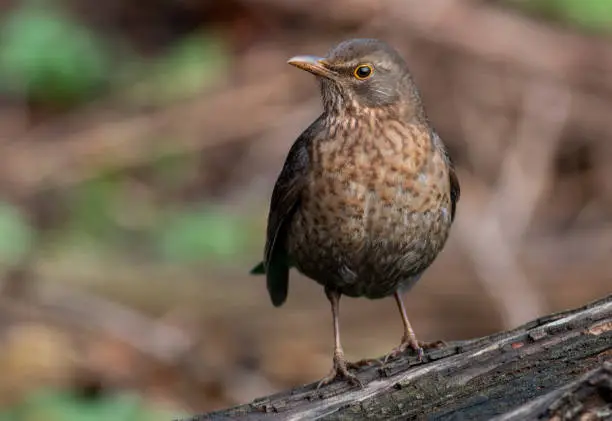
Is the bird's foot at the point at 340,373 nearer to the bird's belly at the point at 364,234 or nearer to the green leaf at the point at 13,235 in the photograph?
the bird's belly at the point at 364,234

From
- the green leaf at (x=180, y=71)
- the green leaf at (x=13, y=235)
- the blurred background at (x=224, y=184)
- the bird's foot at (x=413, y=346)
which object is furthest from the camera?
the green leaf at (x=180, y=71)

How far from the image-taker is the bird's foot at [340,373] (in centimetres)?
410

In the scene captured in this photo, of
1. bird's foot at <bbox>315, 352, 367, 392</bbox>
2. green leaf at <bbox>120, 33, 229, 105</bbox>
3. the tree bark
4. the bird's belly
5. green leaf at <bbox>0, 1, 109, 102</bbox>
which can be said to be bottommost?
the tree bark

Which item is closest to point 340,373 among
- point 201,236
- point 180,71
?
point 201,236

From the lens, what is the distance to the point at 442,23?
9.40 meters

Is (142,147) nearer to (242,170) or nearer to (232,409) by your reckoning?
(242,170)

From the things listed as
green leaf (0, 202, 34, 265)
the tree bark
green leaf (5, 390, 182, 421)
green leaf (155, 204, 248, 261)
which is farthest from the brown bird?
green leaf (0, 202, 34, 265)

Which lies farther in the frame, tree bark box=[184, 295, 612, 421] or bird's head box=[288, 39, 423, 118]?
bird's head box=[288, 39, 423, 118]

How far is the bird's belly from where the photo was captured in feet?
14.0

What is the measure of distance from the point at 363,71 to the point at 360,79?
0.04m

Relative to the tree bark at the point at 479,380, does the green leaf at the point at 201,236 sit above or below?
above

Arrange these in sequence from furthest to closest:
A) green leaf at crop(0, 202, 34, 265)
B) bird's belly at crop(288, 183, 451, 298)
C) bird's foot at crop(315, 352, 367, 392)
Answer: green leaf at crop(0, 202, 34, 265) → bird's belly at crop(288, 183, 451, 298) → bird's foot at crop(315, 352, 367, 392)

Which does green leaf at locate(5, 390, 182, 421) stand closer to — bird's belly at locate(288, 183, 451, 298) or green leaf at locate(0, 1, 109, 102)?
bird's belly at locate(288, 183, 451, 298)

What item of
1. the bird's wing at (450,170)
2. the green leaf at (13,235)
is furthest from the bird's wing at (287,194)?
the green leaf at (13,235)
